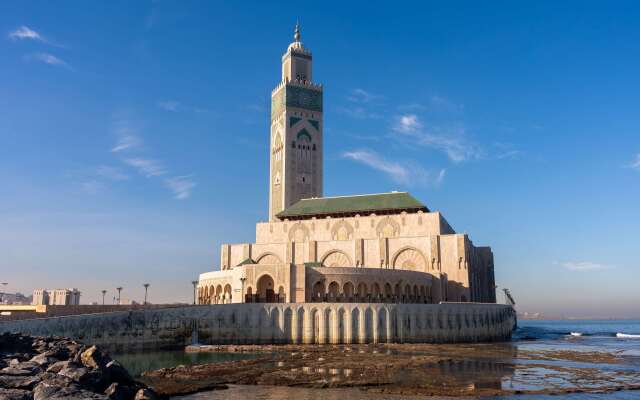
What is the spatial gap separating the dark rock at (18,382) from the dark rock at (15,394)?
0.81 m

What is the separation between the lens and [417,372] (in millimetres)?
28328

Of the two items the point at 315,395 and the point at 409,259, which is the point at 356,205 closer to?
the point at 409,259

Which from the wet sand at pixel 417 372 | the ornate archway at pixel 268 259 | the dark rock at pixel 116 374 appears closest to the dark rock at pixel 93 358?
the dark rock at pixel 116 374

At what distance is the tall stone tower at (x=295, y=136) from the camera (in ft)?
291

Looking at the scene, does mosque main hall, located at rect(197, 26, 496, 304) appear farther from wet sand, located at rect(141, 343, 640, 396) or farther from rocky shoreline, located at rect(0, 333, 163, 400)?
rocky shoreline, located at rect(0, 333, 163, 400)

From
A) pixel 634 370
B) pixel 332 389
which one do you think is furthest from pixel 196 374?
pixel 634 370

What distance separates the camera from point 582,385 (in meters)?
24.7

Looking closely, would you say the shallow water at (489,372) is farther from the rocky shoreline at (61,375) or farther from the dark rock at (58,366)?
the dark rock at (58,366)

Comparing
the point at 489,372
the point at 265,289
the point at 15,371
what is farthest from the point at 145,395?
the point at 265,289

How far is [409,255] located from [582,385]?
40.7 m

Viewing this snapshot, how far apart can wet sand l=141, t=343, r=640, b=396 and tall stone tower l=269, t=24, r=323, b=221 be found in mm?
50867

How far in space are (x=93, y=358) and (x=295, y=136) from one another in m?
70.7

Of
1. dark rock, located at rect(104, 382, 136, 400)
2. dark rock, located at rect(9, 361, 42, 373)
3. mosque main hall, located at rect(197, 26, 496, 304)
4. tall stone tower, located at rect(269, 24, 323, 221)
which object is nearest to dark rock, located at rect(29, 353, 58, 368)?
dark rock, located at rect(9, 361, 42, 373)

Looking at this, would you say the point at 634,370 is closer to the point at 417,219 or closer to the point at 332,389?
the point at 332,389
